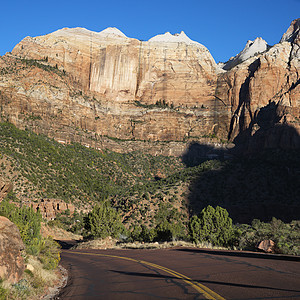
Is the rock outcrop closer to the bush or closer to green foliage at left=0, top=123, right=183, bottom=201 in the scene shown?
the bush

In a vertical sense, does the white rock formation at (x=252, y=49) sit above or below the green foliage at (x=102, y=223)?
above

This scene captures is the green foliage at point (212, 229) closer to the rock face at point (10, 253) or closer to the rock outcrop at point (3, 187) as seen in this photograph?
the rock outcrop at point (3, 187)

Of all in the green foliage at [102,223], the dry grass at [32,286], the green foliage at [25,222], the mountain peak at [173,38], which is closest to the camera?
the dry grass at [32,286]

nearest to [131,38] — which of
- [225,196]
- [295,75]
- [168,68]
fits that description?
[168,68]

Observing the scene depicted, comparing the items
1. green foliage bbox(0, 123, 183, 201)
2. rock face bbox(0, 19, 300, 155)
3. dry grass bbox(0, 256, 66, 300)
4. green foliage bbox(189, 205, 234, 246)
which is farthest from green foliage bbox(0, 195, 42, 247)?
rock face bbox(0, 19, 300, 155)

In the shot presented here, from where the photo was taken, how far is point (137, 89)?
427ft

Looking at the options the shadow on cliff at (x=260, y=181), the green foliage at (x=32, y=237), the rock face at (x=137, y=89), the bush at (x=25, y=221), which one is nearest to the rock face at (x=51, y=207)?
the shadow on cliff at (x=260, y=181)

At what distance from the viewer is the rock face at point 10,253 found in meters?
9.79

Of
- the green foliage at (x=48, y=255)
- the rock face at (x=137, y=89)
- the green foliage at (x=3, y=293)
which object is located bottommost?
the green foliage at (x=48, y=255)

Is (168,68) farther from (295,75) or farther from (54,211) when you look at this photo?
(54,211)

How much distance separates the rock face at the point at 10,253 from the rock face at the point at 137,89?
8079 cm

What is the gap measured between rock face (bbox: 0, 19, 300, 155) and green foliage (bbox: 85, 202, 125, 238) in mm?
56516

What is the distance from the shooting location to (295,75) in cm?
10712

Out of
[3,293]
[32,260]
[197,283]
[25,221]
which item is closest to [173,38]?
[25,221]
